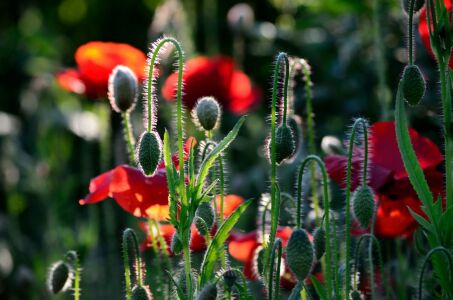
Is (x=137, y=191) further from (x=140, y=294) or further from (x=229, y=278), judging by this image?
(x=229, y=278)

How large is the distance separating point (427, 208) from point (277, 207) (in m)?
0.19

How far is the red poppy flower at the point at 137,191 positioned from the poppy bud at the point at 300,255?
239 millimetres

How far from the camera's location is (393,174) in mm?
1451

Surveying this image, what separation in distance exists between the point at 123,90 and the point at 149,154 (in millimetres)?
167

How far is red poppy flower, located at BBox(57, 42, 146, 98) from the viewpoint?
205cm

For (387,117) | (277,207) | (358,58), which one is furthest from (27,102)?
(277,207)

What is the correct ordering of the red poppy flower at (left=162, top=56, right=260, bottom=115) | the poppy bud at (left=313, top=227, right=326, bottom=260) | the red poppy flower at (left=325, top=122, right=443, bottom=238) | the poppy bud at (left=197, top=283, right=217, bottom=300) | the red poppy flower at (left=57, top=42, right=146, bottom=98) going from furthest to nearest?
the red poppy flower at (left=162, top=56, right=260, bottom=115)
the red poppy flower at (left=57, top=42, right=146, bottom=98)
the red poppy flower at (left=325, top=122, right=443, bottom=238)
the poppy bud at (left=313, top=227, right=326, bottom=260)
the poppy bud at (left=197, top=283, right=217, bottom=300)

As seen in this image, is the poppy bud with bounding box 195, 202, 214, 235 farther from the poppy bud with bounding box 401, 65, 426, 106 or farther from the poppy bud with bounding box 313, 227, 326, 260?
the poppy bud with bounding box 401, 65, 426, 106

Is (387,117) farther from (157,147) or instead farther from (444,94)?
(157,147)

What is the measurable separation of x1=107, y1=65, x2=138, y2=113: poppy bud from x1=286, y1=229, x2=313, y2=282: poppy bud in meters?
0.35

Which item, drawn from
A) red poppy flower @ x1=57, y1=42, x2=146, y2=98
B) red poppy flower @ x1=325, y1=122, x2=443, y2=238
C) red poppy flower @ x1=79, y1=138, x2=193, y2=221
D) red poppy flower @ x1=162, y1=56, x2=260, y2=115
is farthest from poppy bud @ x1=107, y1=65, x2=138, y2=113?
red poppy flower @ x1=162, y1=56, x2=260, y2=115

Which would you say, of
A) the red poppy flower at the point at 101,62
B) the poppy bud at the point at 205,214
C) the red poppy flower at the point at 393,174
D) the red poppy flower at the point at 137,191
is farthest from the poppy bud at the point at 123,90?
the red poppy flower at the point at 101,62

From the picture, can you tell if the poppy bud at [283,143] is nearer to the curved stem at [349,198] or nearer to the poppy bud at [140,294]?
the curved stem at [349,198]

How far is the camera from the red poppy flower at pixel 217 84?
8.32 feet
